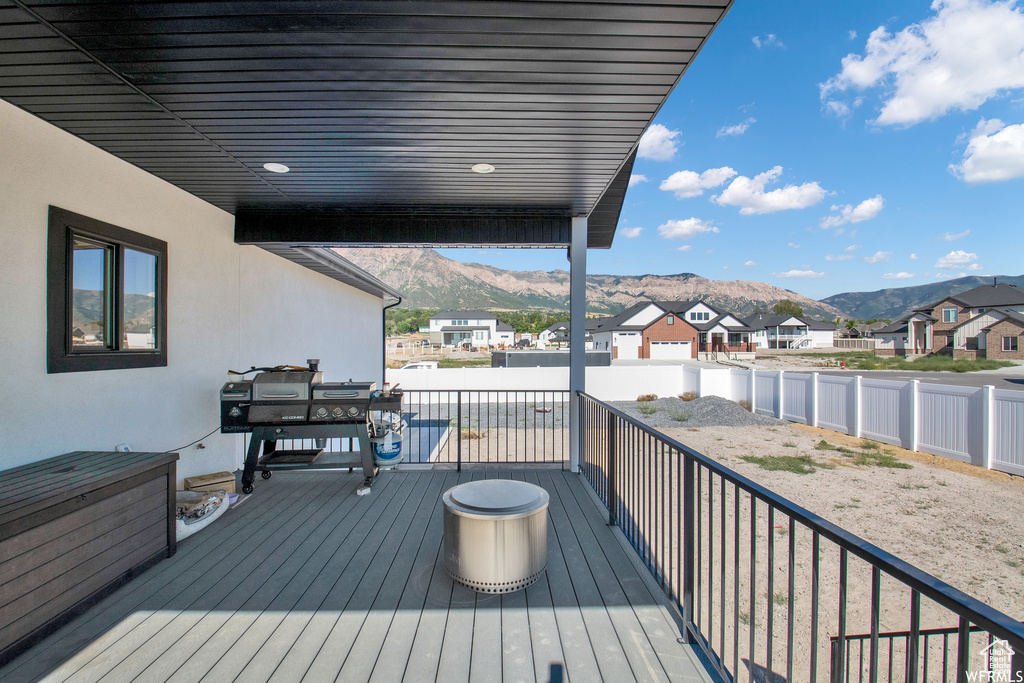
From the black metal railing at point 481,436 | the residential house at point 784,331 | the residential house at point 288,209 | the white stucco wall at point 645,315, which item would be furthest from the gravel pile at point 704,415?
the residential house at point 784,331

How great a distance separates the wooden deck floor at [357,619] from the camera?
1785 millimetres

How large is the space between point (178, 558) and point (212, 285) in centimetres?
260

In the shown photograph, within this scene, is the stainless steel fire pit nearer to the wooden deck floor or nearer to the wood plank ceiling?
the wooden deck floor

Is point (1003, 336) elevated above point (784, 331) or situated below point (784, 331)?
below

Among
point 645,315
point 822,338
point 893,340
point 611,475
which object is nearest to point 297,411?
point 611,475

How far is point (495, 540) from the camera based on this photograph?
2.25 meters

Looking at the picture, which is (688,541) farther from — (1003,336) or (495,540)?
(1003,336)

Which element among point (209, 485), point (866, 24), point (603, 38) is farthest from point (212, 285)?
point (866, 24)

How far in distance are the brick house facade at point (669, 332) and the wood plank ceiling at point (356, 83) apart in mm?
33648

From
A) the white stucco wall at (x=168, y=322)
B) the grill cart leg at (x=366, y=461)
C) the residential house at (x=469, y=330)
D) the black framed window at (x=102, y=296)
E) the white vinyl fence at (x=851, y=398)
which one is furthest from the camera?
the residential house at (x=469, y=330)

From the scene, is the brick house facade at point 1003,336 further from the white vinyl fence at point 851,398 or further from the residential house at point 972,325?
the white vinyl fence at point 851,398

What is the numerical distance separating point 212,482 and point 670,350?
3513 centimetres

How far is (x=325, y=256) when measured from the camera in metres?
5.91

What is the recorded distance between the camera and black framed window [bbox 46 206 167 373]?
2.72m
